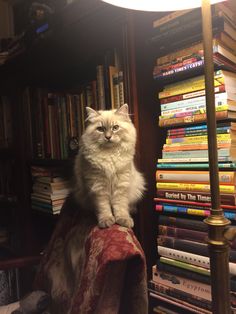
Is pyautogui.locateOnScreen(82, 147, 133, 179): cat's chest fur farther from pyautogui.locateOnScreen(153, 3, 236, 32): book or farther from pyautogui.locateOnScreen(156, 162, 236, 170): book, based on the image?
pyautogui.locateOnScreen(153, 3, 236, 32): book

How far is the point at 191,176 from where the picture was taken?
0.97 m

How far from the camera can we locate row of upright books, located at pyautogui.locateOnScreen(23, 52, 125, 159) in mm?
1135

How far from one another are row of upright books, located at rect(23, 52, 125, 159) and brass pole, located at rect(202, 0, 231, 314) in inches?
22.1

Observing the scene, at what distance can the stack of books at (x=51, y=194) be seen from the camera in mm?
1402

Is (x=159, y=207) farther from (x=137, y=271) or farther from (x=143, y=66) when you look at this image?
(x=143, y=66)

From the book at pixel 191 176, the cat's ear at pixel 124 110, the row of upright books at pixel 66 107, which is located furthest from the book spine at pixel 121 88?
the book at pixel 191 176

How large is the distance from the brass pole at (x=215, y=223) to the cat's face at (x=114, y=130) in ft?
1.52

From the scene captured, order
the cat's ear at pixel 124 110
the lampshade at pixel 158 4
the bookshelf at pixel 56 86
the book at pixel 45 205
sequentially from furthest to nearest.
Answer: the book at pixel 45 205 < the bookshelf at pixel 56 86 < the cat's ear at pixel 124 110 < the lampshade at pixel 158 4

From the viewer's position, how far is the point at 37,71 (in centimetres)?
155

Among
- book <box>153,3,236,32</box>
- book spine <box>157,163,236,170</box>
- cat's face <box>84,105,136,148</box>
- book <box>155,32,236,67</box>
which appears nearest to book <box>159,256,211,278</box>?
book spine <box>157,163,236,170</box>

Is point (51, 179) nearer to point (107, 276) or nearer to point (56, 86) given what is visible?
point (56, 86)

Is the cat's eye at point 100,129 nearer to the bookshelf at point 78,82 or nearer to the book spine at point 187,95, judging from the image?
the bookshelf at point 78,82

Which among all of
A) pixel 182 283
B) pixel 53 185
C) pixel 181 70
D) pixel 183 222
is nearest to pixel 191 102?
pixel 181 70

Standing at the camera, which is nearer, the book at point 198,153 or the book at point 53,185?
the book at point 198,153
